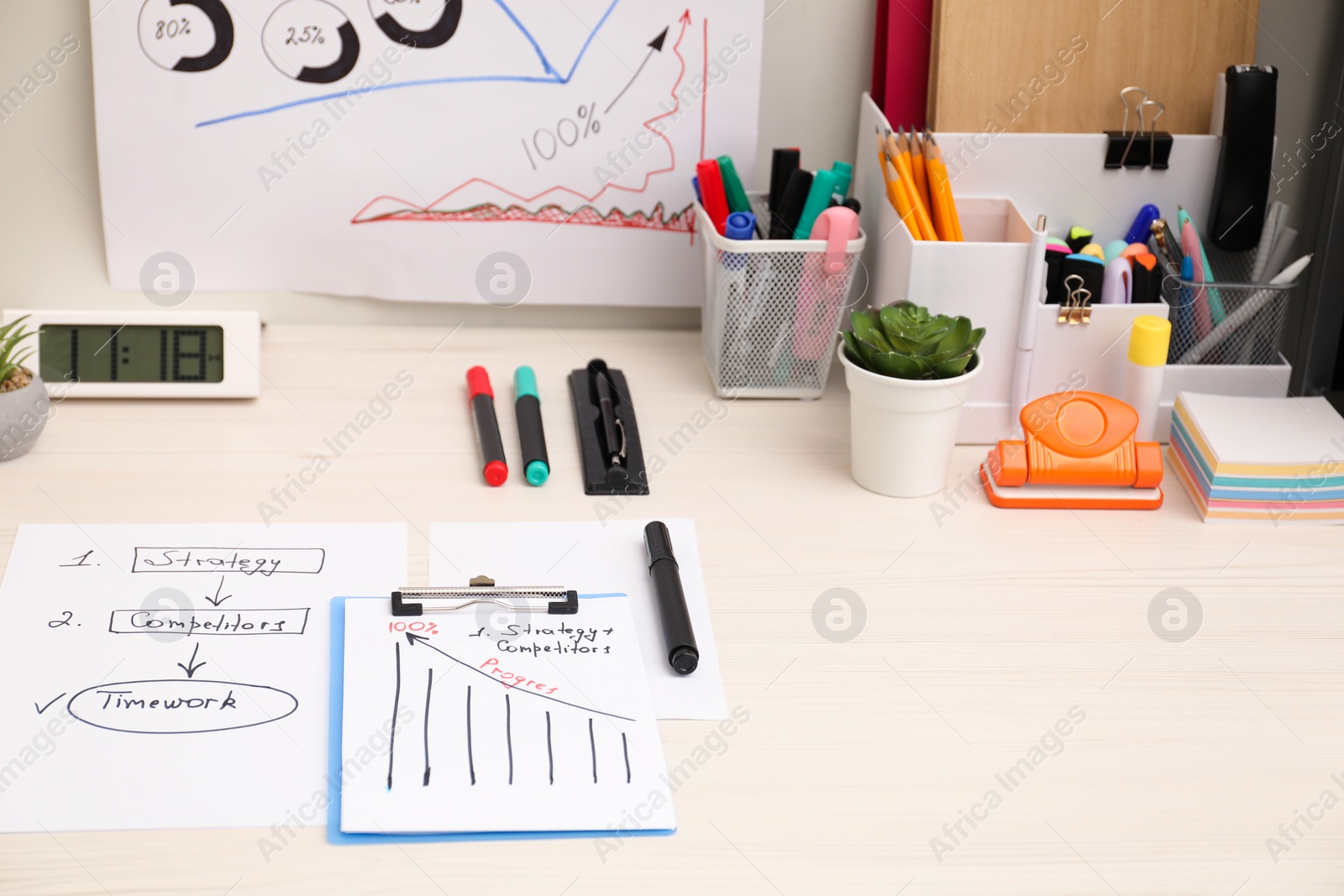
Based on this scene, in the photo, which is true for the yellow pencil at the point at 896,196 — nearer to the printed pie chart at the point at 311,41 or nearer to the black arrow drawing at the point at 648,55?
the black arrow drawing at the point at 648,55

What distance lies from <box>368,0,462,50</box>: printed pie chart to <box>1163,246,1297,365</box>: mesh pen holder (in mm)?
666

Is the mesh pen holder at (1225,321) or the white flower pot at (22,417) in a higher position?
the mesh pen holder at (1225,321)

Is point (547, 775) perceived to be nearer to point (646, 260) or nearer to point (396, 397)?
point (396, 397)

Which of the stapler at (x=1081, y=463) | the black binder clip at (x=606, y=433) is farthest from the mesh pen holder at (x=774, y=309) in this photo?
the stapler at (x=1081, y=463)

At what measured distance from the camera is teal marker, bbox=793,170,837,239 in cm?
105

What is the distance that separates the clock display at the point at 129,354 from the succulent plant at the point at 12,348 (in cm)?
2

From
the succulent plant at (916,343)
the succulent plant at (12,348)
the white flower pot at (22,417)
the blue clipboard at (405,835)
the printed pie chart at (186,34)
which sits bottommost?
the blue clipboard at (405,835)

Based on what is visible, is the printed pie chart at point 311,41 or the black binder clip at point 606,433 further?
the printed pie chart at point 311,41

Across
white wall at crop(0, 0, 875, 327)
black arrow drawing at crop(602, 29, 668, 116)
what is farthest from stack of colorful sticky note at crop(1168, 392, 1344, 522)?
black arrow drawing at crop(602, 29, 668, 116)

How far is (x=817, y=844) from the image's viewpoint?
626 mm

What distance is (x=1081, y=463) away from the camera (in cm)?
A: 95

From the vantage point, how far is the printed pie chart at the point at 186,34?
1062 mm

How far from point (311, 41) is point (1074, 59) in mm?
688

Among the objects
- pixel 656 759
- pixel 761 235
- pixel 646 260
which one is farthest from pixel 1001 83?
pixel 656 759
